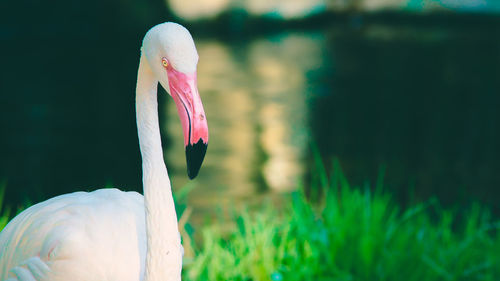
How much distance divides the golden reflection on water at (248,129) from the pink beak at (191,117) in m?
2.97

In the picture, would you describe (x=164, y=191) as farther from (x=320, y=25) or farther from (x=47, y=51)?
(x=320, y=25)

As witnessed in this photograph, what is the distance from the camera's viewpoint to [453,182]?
669cm

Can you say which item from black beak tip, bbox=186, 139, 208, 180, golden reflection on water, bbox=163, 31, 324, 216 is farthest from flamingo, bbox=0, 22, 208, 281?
golden reflection on water, bbox=163, 31, 324, 216

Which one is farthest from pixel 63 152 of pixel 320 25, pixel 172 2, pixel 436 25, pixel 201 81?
pixel 436 25

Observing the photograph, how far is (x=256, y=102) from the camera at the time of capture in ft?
36.3

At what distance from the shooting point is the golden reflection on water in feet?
21.8

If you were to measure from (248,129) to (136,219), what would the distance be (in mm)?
6339

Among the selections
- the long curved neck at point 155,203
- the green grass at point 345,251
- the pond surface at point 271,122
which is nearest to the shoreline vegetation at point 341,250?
the green grass at point 345,251

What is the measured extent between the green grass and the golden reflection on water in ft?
4.68

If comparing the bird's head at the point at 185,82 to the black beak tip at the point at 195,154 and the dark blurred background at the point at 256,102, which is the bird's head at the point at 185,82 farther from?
the dark blurred background at the point at 256,102

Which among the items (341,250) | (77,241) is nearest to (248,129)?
(341,250)

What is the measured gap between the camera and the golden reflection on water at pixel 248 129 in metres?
6.65

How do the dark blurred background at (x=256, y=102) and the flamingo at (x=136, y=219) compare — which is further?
the dark blurred background at (x=256, y=102)

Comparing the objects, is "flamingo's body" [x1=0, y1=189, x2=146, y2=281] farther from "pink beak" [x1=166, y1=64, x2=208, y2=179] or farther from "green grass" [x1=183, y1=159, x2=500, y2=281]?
"green grass" [x1=183, y1=159, x2=500, y2=281]
